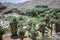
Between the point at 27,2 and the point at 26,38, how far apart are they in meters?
42.1

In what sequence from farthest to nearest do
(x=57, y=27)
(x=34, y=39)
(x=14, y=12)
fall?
(x=14, y=12), (x=57, y=27), (x=34, y=39)

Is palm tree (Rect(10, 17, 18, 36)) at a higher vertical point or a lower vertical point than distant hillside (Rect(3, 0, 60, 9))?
lower

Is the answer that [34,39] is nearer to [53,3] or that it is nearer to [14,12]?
[14,12]

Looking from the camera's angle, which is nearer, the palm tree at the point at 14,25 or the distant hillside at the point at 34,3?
the palm tree at the point at 14,25

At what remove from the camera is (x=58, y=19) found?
30094 millimetres

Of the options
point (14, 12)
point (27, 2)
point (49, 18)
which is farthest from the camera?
point (27, 2)

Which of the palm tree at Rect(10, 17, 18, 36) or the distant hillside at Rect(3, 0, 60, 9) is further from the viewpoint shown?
the distant hillside at Rect(3, 0, 60, 9)

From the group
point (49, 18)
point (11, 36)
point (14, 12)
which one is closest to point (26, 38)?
point (11, 36)

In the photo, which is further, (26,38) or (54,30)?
(54,30)

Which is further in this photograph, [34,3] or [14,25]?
[34,3]

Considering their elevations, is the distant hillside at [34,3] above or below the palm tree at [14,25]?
above

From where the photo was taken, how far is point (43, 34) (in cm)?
2805

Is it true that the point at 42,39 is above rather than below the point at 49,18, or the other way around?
below

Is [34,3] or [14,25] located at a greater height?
[34,3]
